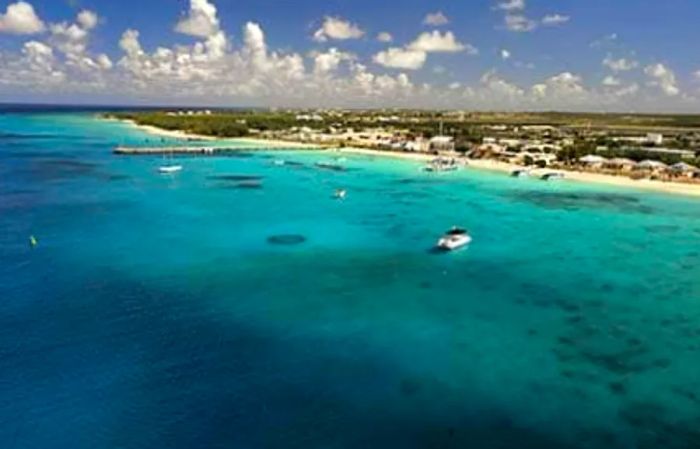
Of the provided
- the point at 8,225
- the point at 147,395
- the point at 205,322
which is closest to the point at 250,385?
the point at 147,395

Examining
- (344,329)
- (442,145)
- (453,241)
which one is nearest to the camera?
(344,329)

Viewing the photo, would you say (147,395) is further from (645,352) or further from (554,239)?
(554,239)

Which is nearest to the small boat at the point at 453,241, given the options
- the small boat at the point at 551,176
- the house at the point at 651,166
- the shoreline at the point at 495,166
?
the shoreline at the point at 495,166

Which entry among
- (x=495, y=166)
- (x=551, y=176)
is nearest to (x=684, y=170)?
(x=551, y=176)

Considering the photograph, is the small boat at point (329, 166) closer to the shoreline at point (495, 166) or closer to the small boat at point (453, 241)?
the shoreline at point (495, 166)

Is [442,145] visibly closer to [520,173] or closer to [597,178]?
[520,173]

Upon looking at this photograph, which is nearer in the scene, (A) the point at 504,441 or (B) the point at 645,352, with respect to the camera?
(A) the point at 504,441
